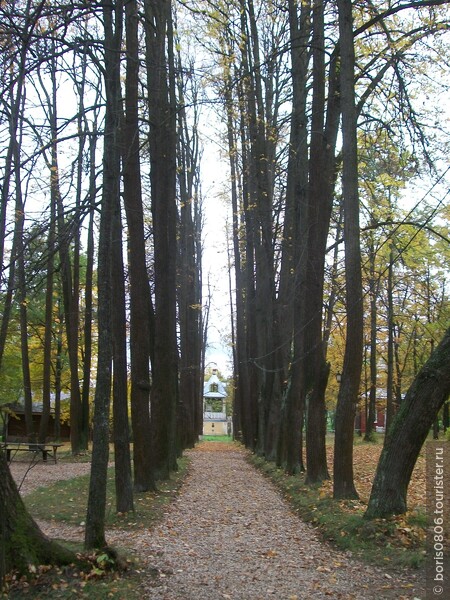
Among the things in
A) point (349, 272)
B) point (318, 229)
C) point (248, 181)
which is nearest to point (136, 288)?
point (349, 272)

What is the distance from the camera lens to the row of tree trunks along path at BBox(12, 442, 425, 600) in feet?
18.2

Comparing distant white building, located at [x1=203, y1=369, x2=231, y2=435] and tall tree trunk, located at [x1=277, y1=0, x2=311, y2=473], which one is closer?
tall tree trunk, located at [x1=277, y1=0, x2=311, y2=473]

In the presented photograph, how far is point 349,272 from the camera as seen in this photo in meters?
9.69

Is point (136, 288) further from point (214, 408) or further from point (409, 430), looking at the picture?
point (214, 408)

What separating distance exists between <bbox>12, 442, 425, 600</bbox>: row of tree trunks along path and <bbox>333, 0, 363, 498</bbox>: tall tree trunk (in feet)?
4.89

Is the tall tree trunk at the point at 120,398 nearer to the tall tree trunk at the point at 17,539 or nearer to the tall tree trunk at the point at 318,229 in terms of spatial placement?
the tall tree trunk at the point at 17,539

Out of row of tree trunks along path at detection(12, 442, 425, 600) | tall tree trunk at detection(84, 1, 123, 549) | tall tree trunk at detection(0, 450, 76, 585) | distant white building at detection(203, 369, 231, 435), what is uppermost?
tall tree trunk at detection(84, 1, 123, 549)

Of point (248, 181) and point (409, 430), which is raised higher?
point (248, 181)

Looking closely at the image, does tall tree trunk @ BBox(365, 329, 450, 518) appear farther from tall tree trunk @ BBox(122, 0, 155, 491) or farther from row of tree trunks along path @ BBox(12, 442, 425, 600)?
tall tree trunk @ BBox(122, 0, 155, 491)

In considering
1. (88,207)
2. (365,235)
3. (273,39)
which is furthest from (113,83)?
(273,39)

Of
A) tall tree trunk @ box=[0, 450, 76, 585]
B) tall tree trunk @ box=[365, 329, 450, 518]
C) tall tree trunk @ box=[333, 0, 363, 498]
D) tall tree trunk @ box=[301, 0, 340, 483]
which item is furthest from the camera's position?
tall tree trunk @ box=[301, 0, 340, 483]

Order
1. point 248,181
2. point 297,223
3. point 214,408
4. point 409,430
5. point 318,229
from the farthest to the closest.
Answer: point 214,408 → point 248,181 → point 297,223 → point 318,229 → point 409,430

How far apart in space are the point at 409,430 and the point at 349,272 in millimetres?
3142

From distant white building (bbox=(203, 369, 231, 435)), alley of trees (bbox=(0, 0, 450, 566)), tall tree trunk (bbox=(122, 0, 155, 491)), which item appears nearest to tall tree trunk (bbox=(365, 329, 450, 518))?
alley of trees (bbox=(0, 0, 450, 566))
